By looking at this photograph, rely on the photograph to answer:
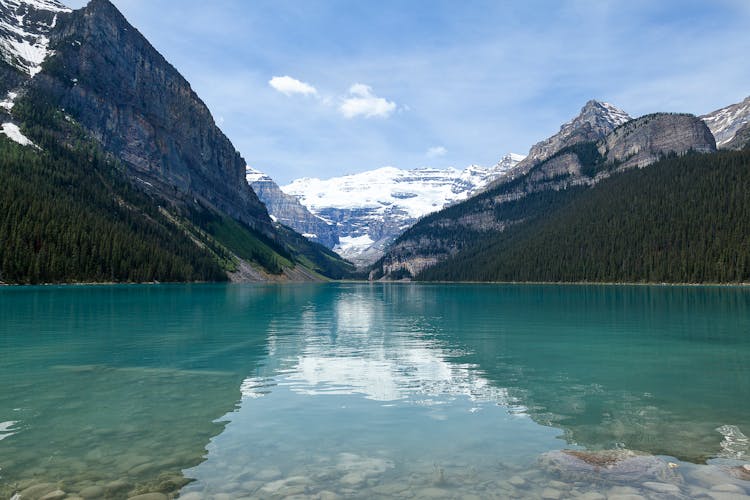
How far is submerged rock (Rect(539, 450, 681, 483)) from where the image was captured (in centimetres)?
1575

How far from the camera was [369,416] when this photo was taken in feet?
78.1

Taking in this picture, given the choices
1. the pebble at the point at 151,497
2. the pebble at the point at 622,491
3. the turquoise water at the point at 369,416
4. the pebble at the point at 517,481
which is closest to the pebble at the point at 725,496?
the turquoise water at the point at 369,416

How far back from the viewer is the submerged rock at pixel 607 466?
51.7 ft

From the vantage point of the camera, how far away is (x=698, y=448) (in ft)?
61.7

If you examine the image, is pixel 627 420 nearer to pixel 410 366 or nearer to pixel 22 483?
pixel 410 366

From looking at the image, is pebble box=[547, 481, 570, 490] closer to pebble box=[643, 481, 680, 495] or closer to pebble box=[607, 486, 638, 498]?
pebble box=[607, 486, 638, 498]

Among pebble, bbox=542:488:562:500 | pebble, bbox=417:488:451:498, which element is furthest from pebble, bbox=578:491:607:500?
pebble, bbox=417:488:451:498

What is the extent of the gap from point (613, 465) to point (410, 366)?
71.2ft

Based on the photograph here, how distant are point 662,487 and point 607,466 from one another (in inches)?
76.6

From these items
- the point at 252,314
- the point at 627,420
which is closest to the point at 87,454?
the point at 627,420

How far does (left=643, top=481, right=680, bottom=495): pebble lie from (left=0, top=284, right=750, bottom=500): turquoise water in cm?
9

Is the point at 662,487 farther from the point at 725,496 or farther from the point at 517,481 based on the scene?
the point at 517,481

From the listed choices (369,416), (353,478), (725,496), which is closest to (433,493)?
(353,478)

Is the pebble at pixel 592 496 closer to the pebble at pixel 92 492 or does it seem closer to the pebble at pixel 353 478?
the pebble at pixel 353 478
